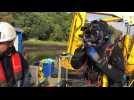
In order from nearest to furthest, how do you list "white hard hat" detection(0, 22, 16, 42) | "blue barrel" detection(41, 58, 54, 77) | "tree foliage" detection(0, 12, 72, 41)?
"white hard hat" detection(0, 22, 16, 42), "blue barrel" detection(41, 58, 54, 77), "tree foliage" detection(0, 12, 72, 41)

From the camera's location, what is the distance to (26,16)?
495 inches

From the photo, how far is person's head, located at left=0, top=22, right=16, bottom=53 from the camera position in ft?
40.1

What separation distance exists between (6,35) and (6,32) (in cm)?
6

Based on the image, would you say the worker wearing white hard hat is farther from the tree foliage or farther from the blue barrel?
the blue barrel

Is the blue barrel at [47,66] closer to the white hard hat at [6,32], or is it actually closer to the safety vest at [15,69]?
the safety vest at [15,69]

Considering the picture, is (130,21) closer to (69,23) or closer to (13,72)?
(69,23)

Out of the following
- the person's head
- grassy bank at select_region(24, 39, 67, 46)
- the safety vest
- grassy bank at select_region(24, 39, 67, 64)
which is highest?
the person's head

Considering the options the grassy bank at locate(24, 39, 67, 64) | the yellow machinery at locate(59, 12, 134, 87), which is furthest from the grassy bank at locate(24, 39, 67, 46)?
the yellow machinery at locate(59, 12, 134, 87)

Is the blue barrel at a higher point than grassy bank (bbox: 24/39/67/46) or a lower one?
lower
